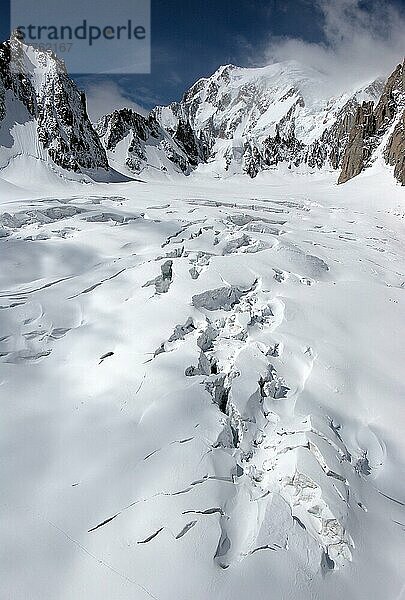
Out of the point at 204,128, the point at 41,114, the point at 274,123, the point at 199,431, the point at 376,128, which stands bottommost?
the point at 199,431

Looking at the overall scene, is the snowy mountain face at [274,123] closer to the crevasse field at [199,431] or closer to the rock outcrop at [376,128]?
the rock outcrop at [376,128]

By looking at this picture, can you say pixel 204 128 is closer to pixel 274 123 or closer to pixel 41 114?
pixel 274 123

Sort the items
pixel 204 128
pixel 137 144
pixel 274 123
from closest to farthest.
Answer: pixel 137 144 → pixel 274 123 → pixel 204 128

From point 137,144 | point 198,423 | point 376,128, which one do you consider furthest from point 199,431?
point 137,144

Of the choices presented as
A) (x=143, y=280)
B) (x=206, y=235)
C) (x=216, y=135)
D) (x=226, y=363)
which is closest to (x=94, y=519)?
(x=226, y=363)

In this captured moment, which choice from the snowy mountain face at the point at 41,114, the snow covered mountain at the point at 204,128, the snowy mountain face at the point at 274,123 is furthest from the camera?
the snowy mountain face at the point at 274,123

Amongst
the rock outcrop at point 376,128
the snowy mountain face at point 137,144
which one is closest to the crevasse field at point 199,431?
the rock outcrop at point 376,128

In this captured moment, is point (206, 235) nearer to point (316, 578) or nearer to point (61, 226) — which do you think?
point (61, 226)

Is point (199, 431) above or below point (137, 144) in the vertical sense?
below
